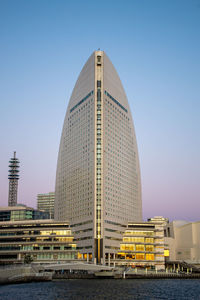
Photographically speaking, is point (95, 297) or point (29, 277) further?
point (29, 277)

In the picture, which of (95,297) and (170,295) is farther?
(170,295)

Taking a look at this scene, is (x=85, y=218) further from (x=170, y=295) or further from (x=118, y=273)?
(x=170, y=295)

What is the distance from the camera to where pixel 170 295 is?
9106cm

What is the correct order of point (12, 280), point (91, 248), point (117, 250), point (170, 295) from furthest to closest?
point (117, 250) < point (91, 248) < point (12, 280) < point (170, 295)

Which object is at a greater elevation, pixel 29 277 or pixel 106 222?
pixel 106 222

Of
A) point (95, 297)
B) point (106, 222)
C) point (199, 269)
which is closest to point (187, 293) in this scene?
point (95, 297)

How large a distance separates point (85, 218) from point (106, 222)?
41.4 ft

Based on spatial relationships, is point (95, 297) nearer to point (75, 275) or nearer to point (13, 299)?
point (13, 299)

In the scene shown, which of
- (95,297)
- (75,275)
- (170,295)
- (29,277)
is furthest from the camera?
(75,275)

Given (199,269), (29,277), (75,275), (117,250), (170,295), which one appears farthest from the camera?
(117,250)

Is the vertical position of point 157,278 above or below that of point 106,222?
below

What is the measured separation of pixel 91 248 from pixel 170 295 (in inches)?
3911

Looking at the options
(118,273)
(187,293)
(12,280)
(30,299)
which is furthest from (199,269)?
(30,299)

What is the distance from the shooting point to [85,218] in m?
198
